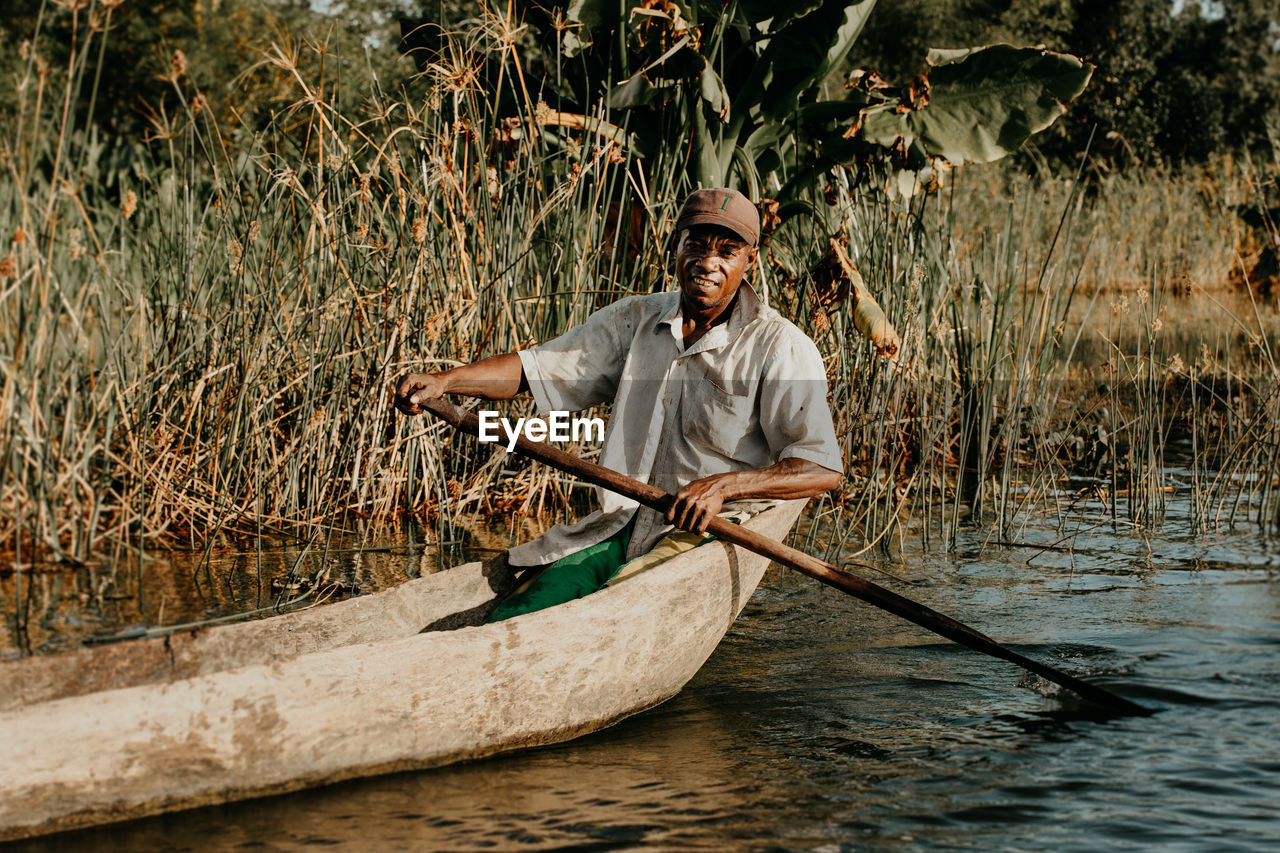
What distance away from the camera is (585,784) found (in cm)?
297

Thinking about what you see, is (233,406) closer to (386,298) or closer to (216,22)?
(386,298)

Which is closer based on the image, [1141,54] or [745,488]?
[745,488]

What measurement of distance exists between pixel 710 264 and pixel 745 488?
62 cm

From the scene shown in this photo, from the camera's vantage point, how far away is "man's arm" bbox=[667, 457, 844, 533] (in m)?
3.21

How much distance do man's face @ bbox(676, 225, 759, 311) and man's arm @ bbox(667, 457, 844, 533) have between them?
0.49 meters

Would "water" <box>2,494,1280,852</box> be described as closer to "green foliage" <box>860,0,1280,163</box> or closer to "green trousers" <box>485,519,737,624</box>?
"green trousers" <box>485,519,737,624</box>

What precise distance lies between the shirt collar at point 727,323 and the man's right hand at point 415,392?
65cm

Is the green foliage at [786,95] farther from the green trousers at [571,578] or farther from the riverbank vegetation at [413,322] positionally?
the green trousers at [571,578]

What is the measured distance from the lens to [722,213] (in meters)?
3.50

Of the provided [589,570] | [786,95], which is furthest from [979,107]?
[589,570]

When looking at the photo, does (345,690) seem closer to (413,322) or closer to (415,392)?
(415,392)

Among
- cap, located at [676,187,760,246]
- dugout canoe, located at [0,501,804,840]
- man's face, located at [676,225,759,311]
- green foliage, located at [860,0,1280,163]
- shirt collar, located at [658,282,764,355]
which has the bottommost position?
dugout canoe, located at [0,501,804,840]

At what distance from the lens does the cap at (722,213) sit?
11.4 ft

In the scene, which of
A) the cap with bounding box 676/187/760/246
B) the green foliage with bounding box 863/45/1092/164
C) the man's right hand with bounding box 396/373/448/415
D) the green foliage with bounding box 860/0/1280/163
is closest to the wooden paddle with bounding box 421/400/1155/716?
the man's right hand with bounding box 396/373/448/415
